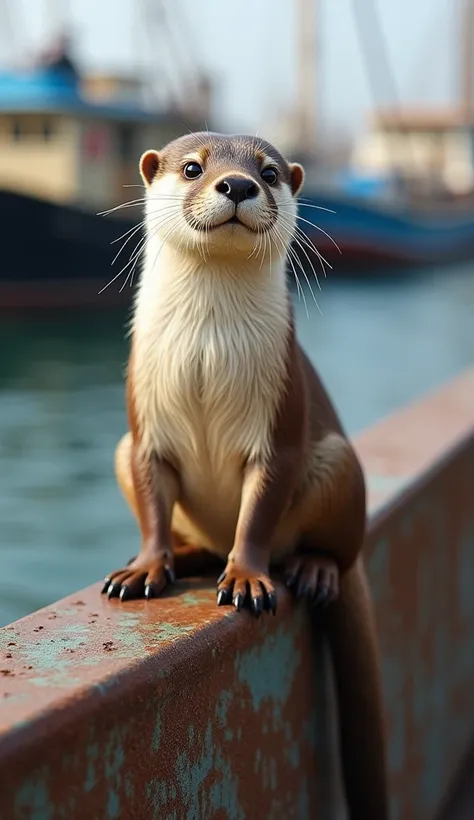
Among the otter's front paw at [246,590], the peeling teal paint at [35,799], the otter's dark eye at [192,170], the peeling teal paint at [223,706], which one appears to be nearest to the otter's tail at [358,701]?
the otter's front paw at [246,590]

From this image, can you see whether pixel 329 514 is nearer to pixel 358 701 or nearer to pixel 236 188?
pixel 358 701

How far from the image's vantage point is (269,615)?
2.03m

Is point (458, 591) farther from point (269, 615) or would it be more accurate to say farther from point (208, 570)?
point (269, 615)

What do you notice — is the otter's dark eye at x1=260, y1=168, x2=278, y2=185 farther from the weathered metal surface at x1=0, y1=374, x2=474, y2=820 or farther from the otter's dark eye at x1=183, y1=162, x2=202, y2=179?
the weathered metal surface at x1=0, y1=374, x2=474, y2=820

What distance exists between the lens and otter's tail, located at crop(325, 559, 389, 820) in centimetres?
232

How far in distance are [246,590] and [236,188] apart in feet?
2.11

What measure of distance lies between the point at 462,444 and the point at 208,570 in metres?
1.34

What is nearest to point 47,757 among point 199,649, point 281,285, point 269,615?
point 199,649

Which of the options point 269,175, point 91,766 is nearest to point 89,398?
point 269,175

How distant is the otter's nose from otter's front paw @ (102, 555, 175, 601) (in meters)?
0.62

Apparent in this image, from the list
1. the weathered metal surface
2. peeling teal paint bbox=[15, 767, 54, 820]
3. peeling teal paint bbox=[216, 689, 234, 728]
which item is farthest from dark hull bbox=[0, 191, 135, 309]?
peeling teal paint bbox=[15, 767, 54, 820]

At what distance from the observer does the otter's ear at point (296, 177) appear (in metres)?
2.30

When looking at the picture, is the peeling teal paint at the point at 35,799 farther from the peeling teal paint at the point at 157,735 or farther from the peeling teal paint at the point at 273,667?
the peeling teal paint at the point at 273,667

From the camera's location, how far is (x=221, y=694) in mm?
1807
